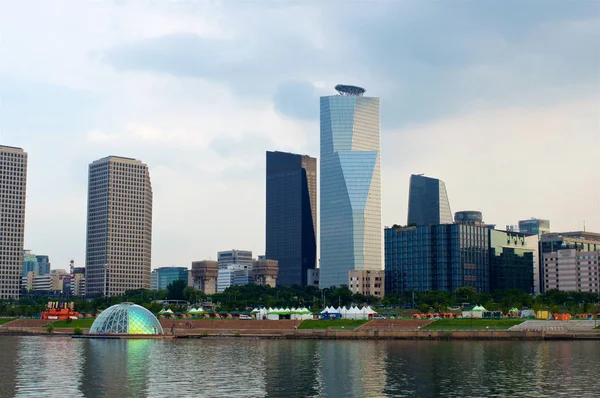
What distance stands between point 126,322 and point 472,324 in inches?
2946

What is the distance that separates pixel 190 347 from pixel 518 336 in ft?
216

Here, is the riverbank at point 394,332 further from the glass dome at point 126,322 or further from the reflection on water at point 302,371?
the reflection on water at point 302,371

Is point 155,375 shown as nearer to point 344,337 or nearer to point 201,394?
point 201,394

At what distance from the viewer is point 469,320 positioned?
614 feet

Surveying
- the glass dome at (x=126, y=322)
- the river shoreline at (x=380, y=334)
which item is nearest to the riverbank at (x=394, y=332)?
the river shoreline at (x=380, y=334)

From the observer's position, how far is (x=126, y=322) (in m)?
175

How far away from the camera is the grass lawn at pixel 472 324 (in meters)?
176

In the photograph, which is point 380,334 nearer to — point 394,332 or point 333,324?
point 394,332

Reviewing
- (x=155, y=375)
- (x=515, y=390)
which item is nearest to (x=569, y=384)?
(x=515, y=390)

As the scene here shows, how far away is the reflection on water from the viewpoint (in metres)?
75.2

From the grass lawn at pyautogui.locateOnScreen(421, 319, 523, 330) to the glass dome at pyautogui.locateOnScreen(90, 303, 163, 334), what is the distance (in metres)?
59.0

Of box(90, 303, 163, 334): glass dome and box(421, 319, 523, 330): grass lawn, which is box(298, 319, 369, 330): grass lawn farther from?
box(90, 303, 163, 334): glass dome

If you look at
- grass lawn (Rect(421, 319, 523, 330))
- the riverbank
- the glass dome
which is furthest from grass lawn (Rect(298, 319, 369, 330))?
the glass dome

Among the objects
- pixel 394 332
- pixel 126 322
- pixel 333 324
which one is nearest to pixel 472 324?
pixel 394 332
